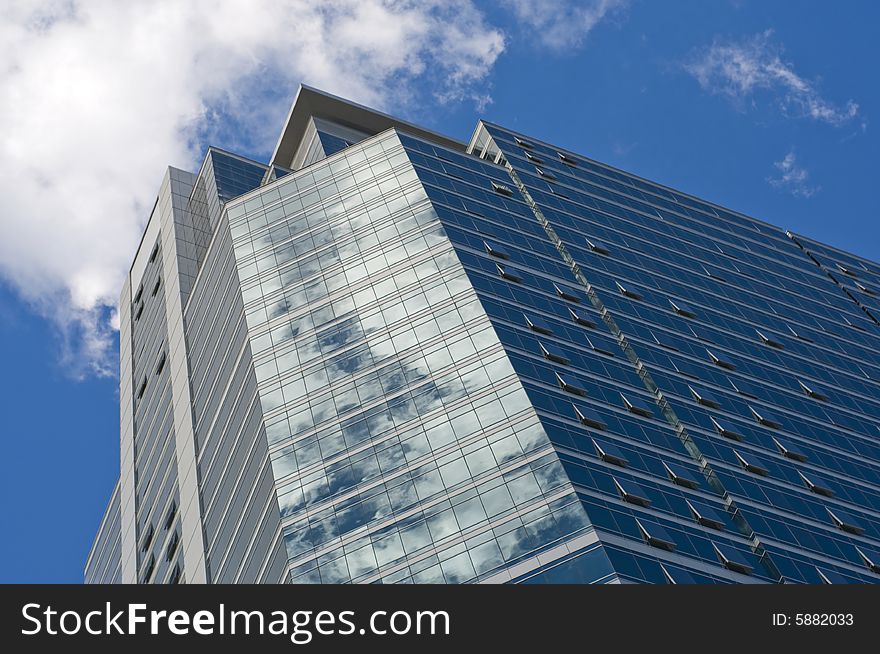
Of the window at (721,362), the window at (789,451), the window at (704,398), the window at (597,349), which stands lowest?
the window at (789,451)

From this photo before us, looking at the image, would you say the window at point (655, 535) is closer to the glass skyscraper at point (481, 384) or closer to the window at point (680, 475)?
the glass skyscraper at point (481, 384)

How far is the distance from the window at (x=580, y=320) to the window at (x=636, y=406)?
322 inches

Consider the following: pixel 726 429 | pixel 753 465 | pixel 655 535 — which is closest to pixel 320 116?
pixel 726 429

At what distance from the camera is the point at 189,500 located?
87.6 m

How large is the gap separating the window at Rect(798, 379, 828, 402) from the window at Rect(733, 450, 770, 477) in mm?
14527

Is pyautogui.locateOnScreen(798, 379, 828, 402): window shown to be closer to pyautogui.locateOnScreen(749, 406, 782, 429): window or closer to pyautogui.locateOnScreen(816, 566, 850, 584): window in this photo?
pyautogui.locateOnScreen(749, 406, 782, 429): window

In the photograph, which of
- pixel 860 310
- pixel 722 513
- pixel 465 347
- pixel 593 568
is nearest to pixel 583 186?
pixel 860 310

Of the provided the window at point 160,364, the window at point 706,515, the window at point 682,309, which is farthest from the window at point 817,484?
the window at point 160,364

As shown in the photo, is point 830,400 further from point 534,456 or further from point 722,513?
point 534,456

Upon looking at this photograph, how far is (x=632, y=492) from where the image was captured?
68.3m

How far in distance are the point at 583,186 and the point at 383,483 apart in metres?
49.3

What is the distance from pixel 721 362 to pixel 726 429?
32.9 feet

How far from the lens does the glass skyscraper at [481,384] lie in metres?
67.6

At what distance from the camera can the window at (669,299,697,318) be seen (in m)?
95.3
